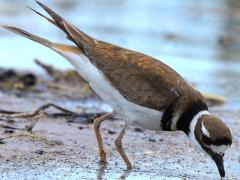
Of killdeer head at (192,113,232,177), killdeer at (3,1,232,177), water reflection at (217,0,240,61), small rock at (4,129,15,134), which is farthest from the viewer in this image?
water reflection at (217,0,240,61)

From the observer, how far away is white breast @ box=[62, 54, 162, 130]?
6.30 meters

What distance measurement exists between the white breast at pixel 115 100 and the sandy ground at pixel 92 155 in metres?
0.44

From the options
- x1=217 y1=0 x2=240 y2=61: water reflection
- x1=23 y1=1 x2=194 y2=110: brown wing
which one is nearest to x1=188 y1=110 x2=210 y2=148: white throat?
x1=23 y1=1 x2=194 y2=110: brown wing

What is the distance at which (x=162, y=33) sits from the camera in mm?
17609

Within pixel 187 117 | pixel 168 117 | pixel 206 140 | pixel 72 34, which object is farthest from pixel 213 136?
pixel 72 34

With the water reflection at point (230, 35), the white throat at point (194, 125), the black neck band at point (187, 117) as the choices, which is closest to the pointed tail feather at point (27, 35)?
the black neck band at point (187, 117)

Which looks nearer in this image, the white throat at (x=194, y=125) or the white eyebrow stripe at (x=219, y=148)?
the white eyebrow stripe at (x=219, y=148)

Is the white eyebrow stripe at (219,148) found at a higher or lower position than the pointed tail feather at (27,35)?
lower

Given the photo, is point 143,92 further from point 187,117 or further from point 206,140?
point 206,140

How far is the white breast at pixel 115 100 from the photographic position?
6.30 metres

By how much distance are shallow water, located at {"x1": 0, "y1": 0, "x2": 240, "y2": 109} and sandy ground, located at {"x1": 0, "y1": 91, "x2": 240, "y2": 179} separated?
9.37 ft

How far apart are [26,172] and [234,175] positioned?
1853 mm

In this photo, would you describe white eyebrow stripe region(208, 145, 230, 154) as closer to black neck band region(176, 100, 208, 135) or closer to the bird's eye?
the bird's eye

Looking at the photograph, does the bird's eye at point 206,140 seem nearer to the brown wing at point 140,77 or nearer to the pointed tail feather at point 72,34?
the brown wing at point 140,77
